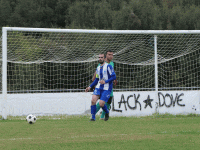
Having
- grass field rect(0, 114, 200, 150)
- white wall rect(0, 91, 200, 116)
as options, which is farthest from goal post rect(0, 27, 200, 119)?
grass field rect(0, 114, 200, 150)

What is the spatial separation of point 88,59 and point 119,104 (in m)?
2.66

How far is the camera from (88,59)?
12391 mm

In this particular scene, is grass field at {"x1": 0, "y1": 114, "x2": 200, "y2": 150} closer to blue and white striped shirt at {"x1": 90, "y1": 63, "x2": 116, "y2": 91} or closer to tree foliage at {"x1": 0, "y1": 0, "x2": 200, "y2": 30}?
blue and white striped shirt at {"x1": 90, "y1": 63, "x2": 116, "y2": 91}

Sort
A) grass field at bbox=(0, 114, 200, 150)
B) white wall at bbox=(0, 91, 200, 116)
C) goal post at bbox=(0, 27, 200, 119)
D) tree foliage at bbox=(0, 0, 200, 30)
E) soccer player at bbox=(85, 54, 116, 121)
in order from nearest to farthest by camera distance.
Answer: grass field at bbox=(0, 114, 200, 150)
soccer player at bbox=(85, 54, 116, 121)
white wall at bbox=(0, 91, 200, 116)
goal post at bbox=(0, 27, 200, 119)
tree foliage at bbox=(0, 0, 200, 30)

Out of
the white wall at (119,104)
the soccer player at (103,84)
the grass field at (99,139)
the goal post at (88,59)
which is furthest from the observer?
the goal post at (88,59)

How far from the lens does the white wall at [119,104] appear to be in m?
10.5

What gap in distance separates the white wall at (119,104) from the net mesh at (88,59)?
101 cm

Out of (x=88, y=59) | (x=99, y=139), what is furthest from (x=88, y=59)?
(x=99, y=139)

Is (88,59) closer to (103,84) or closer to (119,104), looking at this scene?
(119,104)

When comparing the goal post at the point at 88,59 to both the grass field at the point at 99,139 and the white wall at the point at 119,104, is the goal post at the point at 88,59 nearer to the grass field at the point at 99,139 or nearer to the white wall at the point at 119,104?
the white wall at the point at 119,104

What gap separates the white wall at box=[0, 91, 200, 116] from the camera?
413 inches

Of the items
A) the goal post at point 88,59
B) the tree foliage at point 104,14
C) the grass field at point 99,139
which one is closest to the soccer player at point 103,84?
the grass field at point 99,139

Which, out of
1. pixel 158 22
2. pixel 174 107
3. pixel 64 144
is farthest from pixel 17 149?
pixel 158 22

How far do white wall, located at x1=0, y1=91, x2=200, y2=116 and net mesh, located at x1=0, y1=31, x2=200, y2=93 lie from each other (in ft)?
3.30
